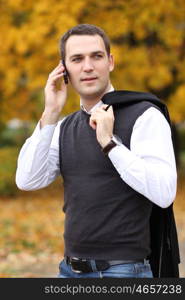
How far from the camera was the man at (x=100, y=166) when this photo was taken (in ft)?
8.54

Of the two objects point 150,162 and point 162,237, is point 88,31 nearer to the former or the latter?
point 150,162

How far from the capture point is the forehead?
2.85 meters

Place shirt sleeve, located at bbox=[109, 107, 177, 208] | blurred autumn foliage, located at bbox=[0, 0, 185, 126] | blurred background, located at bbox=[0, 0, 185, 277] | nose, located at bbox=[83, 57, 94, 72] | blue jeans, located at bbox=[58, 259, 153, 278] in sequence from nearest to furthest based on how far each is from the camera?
1. shirt sleeve, located at bbox=[109, 107, 177, 208]
2. blue jeans, located at bbox=[58, 259, 153, 278]
3. nose, located at bbox=[83, 57, 94, 72]
4. blurred background, located at bbox=[0, 0, 185, 277]
5. blurred autumn foliage, located at bbox=[0, 0, 185, 126]

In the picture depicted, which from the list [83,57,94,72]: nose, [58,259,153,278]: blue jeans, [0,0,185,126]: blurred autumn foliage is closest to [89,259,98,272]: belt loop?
[58,259,153,278]: blue jeans

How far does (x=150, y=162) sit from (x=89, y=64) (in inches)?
22.1

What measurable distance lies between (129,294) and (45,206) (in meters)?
10.5

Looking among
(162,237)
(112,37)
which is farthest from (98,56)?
(112,37)

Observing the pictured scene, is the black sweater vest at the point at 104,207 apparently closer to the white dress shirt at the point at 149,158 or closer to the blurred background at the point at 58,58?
the white dress shirt at the point at 149,158

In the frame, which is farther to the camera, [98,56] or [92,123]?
[98,56]

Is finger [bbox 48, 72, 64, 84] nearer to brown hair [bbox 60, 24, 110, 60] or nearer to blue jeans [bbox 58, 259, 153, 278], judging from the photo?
brown hair [bbox 60, 24, 110, 60]

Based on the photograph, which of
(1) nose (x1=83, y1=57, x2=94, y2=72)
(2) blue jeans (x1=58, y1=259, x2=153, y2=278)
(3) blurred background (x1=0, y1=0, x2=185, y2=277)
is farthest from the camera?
(3) blurred background (x1=0, y1=0, x2=185, y2=277)

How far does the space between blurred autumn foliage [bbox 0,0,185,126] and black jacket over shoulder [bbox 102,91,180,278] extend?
8056 mm

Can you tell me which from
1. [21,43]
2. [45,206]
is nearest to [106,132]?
[21,43]

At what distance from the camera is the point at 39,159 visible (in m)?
2.91
